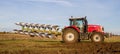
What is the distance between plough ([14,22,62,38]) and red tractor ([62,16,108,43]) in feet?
13.3

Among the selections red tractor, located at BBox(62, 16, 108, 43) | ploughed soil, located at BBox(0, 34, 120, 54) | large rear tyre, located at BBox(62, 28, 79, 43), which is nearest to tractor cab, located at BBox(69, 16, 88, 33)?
red tractor, located at BBox(62, 16, 108, 43)

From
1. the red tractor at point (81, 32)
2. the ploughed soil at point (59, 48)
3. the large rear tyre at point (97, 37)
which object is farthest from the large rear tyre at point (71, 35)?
the ploughed soil at point (59, 48)

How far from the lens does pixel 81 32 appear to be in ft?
73.0

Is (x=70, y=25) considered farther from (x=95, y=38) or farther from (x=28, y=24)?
(x=28, y=24)

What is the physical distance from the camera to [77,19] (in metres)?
22.3

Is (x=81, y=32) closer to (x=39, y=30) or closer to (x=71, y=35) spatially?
(x=71, y=35)

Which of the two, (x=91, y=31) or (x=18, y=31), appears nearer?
(x=91, y=31)

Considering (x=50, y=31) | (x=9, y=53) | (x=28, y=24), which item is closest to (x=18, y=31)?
(x=28, y=24)

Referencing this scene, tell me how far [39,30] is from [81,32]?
6201mm

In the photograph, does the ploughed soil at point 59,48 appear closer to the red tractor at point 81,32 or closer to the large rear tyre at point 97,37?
the red tractor at point 81,32

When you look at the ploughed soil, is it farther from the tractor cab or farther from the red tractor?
the tractor cab

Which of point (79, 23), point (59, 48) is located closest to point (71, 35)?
point (79, 23)

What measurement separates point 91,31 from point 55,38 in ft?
17.7

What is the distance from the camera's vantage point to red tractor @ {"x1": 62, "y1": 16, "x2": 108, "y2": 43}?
2139 cm
